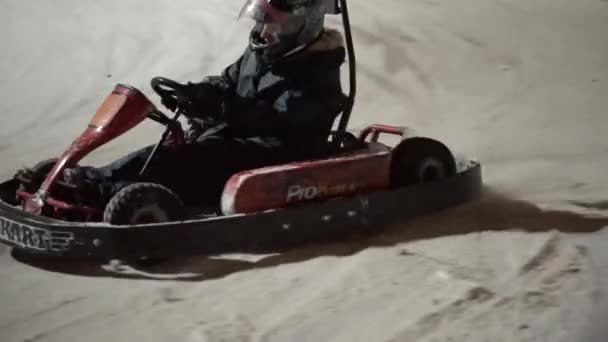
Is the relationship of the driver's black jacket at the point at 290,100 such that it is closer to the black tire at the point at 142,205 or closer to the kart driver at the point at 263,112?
the kart driver at the point at 263,112

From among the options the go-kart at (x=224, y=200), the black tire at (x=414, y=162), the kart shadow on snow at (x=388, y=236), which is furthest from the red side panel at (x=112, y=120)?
the black tire at (x=414, y=162)

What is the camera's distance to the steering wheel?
252 cm

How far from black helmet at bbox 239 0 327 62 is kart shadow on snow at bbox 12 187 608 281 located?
631 mm

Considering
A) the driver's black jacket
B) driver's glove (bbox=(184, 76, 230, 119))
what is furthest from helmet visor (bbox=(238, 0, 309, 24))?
driver's glove (bbox=(184, 76, 230, 119))

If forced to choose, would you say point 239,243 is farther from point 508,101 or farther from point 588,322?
point 508,101

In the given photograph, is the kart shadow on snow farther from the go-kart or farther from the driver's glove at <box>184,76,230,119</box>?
the driver's glove at <box>184,76,230,119</box>

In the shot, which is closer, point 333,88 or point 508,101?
point 333,88

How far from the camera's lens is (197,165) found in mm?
2580

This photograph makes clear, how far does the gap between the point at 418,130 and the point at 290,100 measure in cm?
140

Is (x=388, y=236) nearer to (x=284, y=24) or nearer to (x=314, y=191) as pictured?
(x=314, y=191)

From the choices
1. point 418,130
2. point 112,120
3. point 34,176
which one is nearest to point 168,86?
point 112,120

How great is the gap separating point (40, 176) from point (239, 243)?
0.64 meters

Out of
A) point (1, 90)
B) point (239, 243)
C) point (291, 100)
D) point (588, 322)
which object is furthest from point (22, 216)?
point (1, 90)

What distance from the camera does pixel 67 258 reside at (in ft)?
8.00
